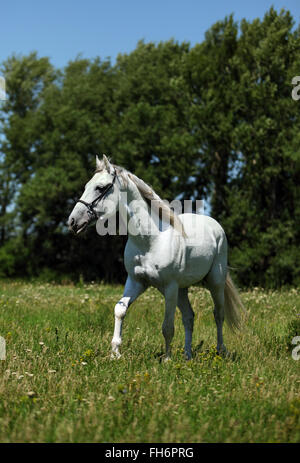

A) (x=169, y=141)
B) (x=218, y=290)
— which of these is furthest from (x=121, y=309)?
(x=169, y=141)

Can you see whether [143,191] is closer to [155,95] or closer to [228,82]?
[228,82]

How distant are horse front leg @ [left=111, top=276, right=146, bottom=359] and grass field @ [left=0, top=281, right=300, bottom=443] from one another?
14 cm

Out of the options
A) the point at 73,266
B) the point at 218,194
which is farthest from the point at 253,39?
the point at 73,266

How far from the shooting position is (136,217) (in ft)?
18.8

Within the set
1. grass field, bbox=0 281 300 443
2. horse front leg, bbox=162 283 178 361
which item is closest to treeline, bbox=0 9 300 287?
grass field, bbox=0 281 300 443

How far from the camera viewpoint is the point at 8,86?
31.5m

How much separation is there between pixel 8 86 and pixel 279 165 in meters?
19.7

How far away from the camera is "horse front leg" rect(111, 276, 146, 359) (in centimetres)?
555

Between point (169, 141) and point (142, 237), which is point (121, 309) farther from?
point (169, 141)

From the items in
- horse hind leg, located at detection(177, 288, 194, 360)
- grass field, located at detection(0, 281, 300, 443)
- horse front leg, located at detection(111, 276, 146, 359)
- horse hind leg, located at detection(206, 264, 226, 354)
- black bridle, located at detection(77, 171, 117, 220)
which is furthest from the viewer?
horse hind leg, located at detection(206, 264, 226, 354)

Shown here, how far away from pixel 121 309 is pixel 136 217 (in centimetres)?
109

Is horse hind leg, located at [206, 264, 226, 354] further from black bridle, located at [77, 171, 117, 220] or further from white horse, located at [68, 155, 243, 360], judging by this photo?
black bridle, located at [77, 171, 117, 220]

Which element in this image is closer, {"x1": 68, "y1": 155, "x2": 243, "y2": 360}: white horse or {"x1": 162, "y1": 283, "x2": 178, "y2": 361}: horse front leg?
{"x1": 68, "y1": 155, "x2": 243, "y2": 360}: white horse

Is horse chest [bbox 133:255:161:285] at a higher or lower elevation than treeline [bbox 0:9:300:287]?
lower
